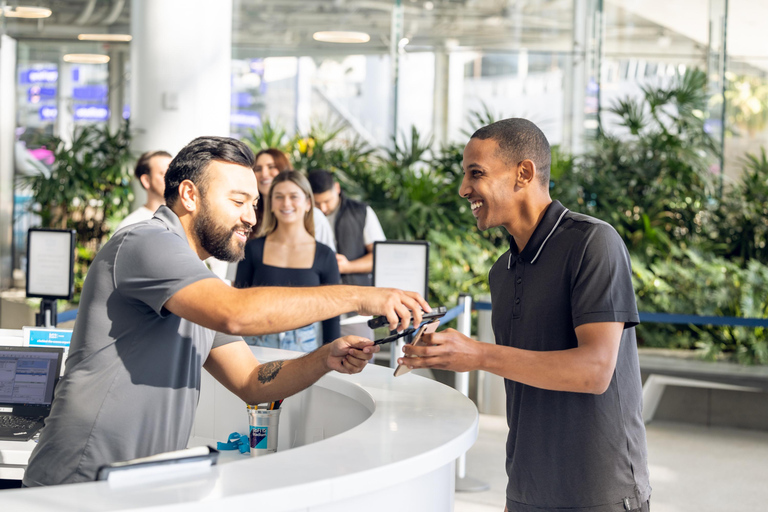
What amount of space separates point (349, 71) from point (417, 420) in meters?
8.32

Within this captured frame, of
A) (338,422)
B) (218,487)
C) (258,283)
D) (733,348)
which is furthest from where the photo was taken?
(733,348)

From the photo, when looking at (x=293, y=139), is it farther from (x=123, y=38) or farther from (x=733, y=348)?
(x=733, y=348)

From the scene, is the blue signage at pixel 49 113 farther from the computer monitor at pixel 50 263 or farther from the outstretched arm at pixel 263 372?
the outstretched arm at pixel 263 372

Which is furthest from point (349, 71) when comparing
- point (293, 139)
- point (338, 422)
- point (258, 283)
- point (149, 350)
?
point (149, 350)

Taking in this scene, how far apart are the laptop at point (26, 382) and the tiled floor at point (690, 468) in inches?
90.5

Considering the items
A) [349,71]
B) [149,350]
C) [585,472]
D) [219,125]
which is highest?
[349,71]

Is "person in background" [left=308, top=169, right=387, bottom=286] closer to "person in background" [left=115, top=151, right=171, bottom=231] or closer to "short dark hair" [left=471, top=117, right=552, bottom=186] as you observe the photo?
"person in background" [left=115, top=151, right=171, bottom=231]

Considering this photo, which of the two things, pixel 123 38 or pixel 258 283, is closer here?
pixel 258 283

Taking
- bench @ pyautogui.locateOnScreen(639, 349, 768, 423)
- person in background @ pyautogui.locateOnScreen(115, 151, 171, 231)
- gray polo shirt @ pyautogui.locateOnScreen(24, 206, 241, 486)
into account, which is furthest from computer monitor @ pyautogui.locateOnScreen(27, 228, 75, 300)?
bench @ pyautogui.locateOnScreen(639, 349, 768, 423)

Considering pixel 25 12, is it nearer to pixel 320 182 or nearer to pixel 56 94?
pixel 56 94

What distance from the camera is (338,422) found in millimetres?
2775

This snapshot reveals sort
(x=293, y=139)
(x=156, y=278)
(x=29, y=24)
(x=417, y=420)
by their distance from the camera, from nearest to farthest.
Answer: (x=156, y=278) < (x=417, y=420) < (x=293, y=139) < (x=29, y=24)

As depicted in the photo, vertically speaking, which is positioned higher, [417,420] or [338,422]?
[417,420]

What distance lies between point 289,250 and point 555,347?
257 cm
